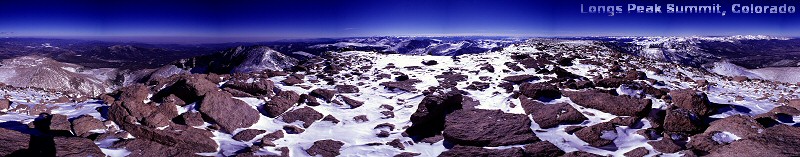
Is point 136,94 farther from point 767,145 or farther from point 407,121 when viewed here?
point 767,145

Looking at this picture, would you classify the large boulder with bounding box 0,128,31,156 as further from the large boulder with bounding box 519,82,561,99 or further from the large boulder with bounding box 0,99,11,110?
the large boulder with bounding box 519,82,561,99

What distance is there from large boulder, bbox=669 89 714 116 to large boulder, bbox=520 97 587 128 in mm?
2815

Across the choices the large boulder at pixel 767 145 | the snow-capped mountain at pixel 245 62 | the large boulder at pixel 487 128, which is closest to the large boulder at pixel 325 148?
the large boulder at pixel 487 128

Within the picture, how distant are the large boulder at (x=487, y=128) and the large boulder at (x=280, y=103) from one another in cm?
521

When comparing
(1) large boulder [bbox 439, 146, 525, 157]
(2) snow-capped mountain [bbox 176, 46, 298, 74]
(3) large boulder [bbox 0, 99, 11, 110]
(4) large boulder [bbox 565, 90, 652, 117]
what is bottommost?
(1) large boulder [bbox 439, 146, 525, 157]

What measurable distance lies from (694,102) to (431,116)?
7043 millimetres

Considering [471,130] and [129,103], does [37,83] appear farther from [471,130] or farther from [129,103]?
[471,130]

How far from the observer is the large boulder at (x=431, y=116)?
10031 millimetres

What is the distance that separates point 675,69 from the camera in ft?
66.8

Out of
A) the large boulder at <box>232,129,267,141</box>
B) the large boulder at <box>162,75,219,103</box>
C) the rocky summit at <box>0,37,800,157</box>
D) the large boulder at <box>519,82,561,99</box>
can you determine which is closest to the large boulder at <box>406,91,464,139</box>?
the rocky summit at <box>0,37,800,157</box>

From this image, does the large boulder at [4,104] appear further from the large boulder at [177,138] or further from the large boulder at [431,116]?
the large boulder at [431,116]

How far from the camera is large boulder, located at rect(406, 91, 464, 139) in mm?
10031

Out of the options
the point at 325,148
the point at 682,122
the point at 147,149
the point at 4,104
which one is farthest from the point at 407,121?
the point at 4,104

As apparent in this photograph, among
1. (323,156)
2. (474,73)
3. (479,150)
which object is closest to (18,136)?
(323,156)
